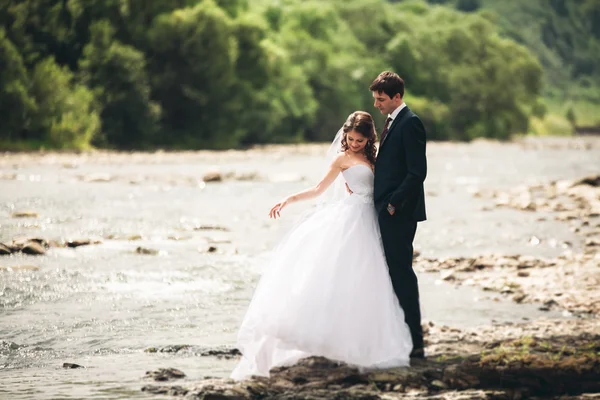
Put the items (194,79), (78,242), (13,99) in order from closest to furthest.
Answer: (78,242), (13,99), (194,79)

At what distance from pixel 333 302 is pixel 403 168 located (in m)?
1.47

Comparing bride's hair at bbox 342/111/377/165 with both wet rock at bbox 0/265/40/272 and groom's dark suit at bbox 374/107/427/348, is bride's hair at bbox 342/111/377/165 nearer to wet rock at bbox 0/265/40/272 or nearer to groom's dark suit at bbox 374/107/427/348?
groom's dark suit at bbox 374/107/427/348

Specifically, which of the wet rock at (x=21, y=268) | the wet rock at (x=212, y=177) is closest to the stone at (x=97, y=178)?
the wet rock at (x=212, y=177)

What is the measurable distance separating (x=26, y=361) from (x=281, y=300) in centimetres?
331

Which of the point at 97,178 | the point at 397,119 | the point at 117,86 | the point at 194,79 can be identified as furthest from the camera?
the point at 194,79

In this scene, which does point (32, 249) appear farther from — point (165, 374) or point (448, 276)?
point (165, 374)

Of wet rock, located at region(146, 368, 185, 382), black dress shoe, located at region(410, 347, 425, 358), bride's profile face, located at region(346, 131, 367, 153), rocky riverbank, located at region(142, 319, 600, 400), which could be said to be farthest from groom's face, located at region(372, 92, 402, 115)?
wet rock, located at region(146, 368, 185, 382)

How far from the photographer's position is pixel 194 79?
Answer: 71.9m

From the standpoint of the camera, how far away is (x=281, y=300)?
944 centimetres

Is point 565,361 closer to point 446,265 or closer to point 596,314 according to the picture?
point 596,314

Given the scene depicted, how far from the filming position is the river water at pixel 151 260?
10953 millimetres

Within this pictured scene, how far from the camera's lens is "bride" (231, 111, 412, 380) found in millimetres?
9312

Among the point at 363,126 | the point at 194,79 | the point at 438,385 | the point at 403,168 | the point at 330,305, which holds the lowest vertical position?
the point at 438,385

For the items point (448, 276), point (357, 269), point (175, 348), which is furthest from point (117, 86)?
point (357, 269)
